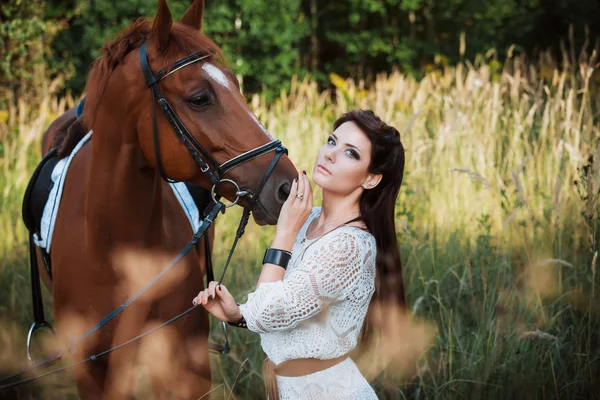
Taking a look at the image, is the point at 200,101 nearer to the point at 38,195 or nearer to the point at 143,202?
the point at 143,202

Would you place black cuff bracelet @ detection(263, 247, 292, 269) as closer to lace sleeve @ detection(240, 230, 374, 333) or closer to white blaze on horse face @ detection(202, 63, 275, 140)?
lace sleeve @ detection(240, 230, 374, 333)

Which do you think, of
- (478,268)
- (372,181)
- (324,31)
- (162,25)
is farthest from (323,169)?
(324,31)

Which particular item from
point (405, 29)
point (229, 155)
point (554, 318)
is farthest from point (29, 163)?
point (405, 29)

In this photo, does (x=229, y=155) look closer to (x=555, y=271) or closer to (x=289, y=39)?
(x=555, y=271)

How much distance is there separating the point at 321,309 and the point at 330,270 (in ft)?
0.43

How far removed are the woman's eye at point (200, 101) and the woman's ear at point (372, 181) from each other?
65 cm

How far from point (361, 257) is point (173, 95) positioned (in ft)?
2.99

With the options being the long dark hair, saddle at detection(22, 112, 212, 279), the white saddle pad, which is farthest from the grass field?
saddle at detection(22, 112, 212, 279)

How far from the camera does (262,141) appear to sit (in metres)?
2.25

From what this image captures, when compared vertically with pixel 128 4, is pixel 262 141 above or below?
below

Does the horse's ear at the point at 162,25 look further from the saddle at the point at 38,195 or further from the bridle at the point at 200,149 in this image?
the saddle at the point at 38,195

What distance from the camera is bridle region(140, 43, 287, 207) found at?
7.25ft

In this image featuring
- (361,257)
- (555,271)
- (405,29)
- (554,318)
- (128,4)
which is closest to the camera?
(361,257)

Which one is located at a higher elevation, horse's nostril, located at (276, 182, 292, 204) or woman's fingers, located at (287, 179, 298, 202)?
woman's fingers, located at (287, 179, 298, 202)
